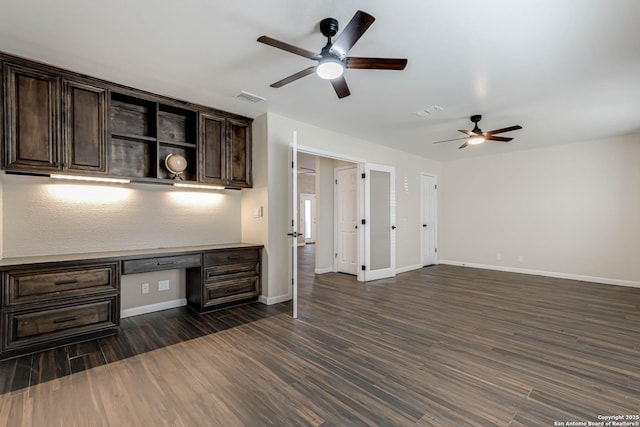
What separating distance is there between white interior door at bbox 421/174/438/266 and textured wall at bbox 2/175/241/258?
465cm

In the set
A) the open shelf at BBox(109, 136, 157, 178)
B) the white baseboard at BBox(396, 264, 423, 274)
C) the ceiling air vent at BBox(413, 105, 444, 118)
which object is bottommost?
the white baseboard at BBox(396, 264, 423, 274)

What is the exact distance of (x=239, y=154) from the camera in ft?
14.1

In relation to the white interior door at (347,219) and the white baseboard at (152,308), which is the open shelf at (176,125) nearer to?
the white baseboard at (152,308)

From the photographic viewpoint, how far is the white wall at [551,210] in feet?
17.3

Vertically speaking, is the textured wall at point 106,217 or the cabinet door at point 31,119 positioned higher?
the cabinet door at point 31,119

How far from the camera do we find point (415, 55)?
2.62 m

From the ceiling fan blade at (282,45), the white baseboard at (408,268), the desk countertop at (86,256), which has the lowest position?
the white baseboard at (408,268)

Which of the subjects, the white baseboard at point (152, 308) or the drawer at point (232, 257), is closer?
the white baseboard at point (152, 308)

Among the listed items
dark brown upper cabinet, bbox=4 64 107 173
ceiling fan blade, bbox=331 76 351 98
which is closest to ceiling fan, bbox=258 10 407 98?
ceiling fan blade, bbox=331 76 351 98

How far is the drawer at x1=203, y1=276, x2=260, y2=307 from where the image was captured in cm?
373

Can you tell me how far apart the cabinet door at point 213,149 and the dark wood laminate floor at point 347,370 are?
1.79 m

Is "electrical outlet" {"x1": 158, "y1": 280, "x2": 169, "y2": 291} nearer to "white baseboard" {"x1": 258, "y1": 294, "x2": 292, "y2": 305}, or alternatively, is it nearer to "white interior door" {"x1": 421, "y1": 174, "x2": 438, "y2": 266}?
"white baseboard" {"x1": 258, "y1": 294, "x2": 292, "y2": 305}

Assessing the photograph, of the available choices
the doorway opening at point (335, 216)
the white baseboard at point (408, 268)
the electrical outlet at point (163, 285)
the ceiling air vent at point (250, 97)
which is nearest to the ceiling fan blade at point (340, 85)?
the ceiling air vent at point (250, 97)

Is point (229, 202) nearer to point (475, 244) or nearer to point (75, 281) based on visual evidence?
point (75, 281)
